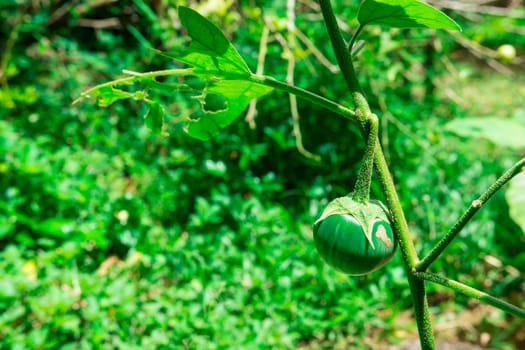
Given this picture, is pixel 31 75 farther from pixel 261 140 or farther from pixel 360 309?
pixel 360 309

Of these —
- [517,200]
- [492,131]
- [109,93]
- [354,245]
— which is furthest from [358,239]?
[492,131]

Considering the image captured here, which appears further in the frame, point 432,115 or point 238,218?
point 432,115

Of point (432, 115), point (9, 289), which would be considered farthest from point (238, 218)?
point (432, 115)

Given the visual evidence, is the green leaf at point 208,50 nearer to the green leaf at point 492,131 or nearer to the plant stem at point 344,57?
the plant stem at point 344,57

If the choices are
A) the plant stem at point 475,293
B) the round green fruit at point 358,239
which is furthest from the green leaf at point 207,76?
the plant stem at point 475,293

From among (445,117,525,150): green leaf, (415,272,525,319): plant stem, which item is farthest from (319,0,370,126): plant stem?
(445,117,525,150): green leaf

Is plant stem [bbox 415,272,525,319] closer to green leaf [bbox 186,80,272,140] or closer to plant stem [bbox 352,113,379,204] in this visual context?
plant stem [bbox 352,113,379,204]
